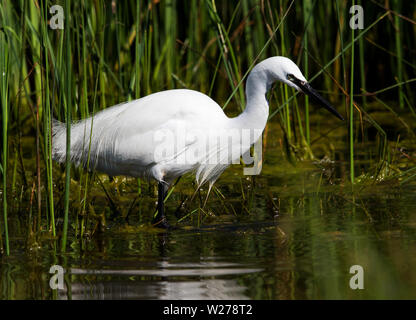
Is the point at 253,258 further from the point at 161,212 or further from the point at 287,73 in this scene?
the point at 287,73

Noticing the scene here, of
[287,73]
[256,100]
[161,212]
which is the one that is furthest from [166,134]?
[287,73]

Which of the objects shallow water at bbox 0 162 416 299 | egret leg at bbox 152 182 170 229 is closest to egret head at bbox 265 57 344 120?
shallow water at bbox 0 162 416 299

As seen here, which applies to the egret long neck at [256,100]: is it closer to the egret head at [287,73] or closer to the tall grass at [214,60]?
the egret head at [287,73]

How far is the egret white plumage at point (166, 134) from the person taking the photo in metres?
4.53

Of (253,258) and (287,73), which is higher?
(287,73)

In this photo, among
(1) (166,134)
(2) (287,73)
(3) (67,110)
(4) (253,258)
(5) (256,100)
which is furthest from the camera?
(1) (166,134)

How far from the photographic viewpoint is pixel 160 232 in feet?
14.1

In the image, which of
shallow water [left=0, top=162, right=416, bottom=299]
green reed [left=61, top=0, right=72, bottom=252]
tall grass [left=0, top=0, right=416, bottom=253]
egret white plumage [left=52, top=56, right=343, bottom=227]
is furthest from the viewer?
tall grass [left=0, top=0, right=416, bottom=253]

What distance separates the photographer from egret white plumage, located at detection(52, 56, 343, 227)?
4.53m

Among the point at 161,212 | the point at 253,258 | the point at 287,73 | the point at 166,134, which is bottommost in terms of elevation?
the point at 253,258

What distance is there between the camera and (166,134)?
453cm

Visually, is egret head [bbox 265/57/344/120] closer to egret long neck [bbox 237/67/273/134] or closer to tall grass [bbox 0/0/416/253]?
egret long neck [bbox 237/67/273/134]
